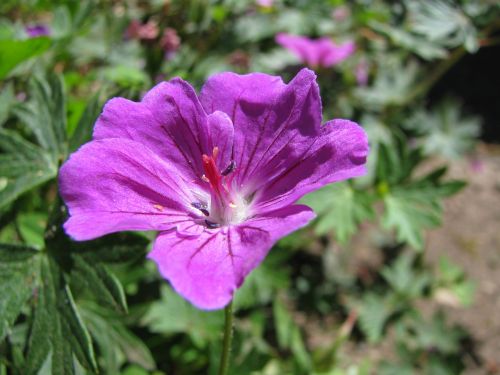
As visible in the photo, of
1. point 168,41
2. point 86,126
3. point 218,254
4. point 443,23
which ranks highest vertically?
point 86,126

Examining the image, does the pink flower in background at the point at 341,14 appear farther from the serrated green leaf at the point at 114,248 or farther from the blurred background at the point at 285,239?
the serrated green leaf at the point at 114,248

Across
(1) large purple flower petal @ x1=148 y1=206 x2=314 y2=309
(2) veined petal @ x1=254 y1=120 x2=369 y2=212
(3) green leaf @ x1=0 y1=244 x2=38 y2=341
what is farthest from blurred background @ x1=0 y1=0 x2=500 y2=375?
(2) veined petal @ x1=254 y1=120 x2=369 y2=212

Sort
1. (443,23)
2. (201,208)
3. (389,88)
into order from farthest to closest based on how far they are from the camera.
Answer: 1. (389,88)
2. (443,23)
3. (201,208)

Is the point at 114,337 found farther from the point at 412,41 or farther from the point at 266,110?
the point at 412,41

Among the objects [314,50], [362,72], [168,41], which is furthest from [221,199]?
[362,72]

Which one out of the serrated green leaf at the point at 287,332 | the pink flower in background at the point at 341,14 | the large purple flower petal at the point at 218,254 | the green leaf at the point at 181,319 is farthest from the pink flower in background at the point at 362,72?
the large purple flower petal at the point at 218,254

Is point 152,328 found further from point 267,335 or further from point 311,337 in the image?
point 311,337

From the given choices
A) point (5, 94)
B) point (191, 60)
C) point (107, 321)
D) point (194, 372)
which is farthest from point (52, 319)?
point (191, 60)
